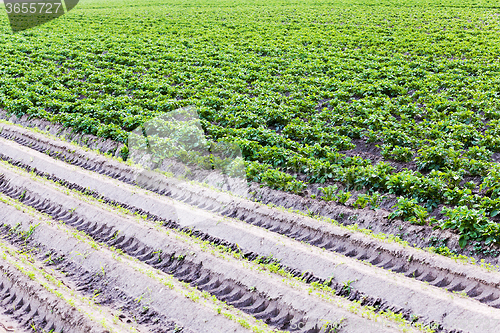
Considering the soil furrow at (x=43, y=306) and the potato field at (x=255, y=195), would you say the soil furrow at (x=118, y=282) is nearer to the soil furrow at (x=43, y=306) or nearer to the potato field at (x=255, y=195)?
the potato field at (x=255, y=195)

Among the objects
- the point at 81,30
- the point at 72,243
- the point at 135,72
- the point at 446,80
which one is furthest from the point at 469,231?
the point at 81,30

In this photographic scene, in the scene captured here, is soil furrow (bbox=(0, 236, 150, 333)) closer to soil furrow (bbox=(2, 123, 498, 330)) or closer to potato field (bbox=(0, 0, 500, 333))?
potato field (bbox=(0, 0, 500, 333))

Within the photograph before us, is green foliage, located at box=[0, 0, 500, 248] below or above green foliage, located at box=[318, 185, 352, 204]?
above

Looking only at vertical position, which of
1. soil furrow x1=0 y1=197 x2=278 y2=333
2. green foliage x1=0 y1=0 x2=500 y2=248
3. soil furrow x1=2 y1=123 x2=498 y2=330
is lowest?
Answer: soil furrow x1=0 y1=197 x2=278 y2=333

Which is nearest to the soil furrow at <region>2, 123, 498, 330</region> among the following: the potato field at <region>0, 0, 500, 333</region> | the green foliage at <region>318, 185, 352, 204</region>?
the potato field at <region>0, 0, 500, 333</region>

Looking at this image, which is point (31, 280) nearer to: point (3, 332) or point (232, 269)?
point (3, 332)

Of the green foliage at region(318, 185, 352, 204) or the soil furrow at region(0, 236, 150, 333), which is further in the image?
the green foliage at region(318, 185, 352, 204)

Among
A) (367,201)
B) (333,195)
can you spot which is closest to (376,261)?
(367,201)
